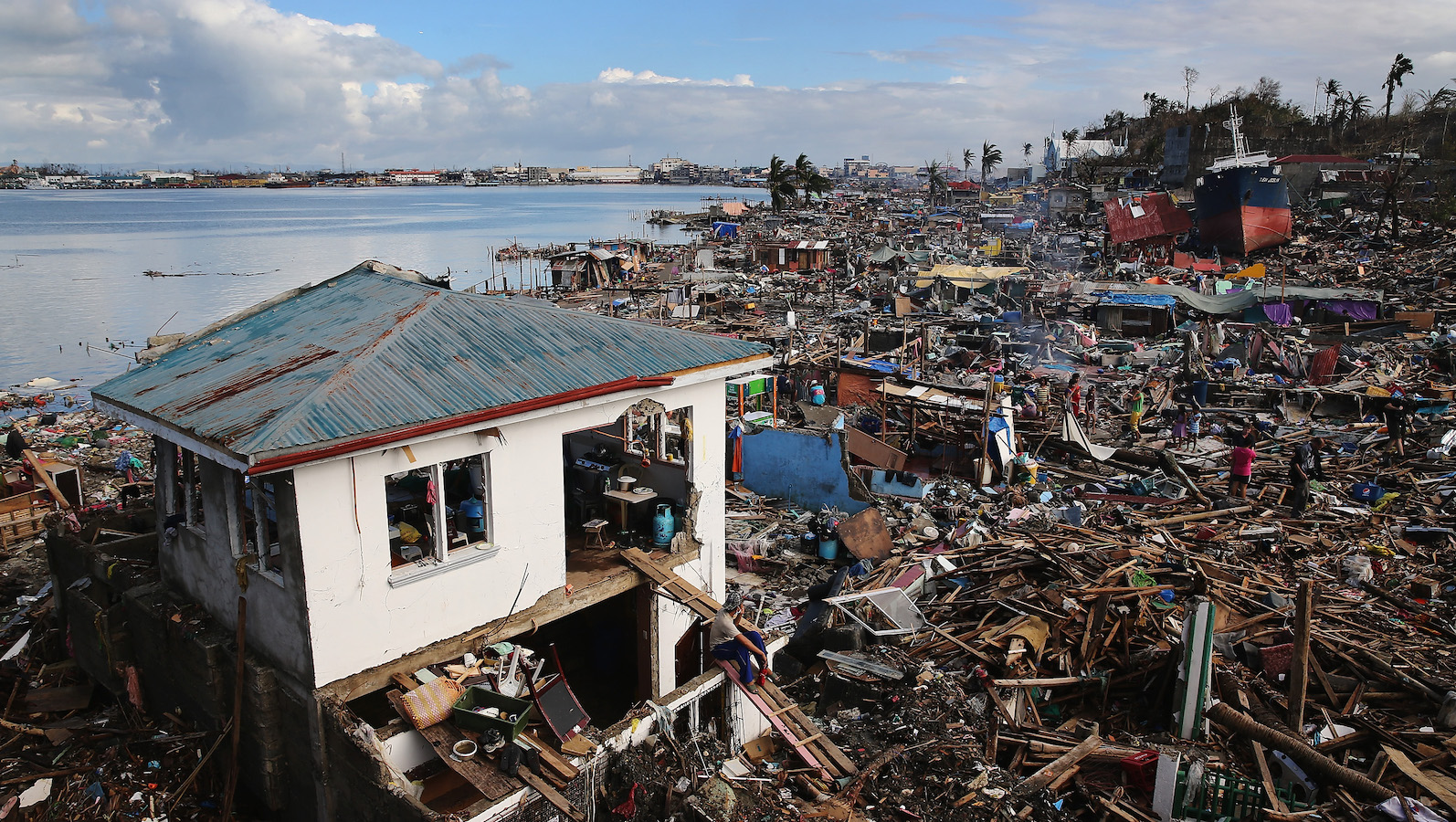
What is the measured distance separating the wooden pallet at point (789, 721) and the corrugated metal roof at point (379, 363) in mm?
2414

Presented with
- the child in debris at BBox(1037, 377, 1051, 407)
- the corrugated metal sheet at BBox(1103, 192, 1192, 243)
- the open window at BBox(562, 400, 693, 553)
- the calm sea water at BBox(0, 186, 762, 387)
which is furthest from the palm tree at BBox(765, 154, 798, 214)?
the open window at BBox(562, 400, 693, 553)

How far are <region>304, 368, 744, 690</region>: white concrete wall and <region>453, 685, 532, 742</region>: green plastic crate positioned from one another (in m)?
0.76

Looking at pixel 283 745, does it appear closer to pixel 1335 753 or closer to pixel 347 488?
pixel 347 488

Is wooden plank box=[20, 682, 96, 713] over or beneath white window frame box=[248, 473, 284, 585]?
beneath

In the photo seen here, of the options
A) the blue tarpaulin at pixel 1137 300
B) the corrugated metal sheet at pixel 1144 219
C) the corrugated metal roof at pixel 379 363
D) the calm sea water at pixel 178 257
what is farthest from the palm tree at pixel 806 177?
the corrugated metal roof at pixel 379 363

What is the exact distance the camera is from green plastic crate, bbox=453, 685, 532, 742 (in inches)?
282

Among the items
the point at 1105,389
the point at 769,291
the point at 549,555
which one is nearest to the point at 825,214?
the point at 769,291

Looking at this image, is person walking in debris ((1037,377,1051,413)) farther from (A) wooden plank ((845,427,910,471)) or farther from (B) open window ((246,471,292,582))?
(B) open window ((246,471,292,582))

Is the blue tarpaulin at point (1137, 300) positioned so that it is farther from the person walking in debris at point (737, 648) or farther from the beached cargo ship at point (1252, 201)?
the person walking in debris at point (737, 648)

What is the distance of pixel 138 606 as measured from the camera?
9.59 m

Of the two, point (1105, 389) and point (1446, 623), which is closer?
point (1446, 623)

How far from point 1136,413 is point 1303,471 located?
A: 4.39 metres

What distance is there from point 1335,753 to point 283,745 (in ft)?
31.6

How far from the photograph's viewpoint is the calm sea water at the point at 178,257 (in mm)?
40281
